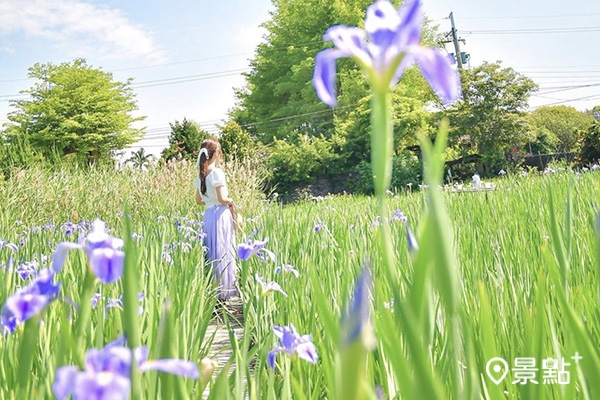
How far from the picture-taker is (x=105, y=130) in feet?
84.5

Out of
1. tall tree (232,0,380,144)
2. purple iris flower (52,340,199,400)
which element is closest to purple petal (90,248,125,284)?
purple iris flower (52,340,199,400)

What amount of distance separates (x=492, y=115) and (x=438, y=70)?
18191 millimetres

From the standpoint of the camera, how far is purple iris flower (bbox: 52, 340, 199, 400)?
1.15 ft

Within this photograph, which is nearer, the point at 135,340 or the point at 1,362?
the point at 135,340

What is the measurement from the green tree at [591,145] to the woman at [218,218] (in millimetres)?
13878

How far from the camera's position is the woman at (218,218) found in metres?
4.05

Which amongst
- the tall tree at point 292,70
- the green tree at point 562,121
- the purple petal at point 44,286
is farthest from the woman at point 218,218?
the green tree at point 562,121

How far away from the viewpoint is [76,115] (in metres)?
25.2

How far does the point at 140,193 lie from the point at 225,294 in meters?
4.05

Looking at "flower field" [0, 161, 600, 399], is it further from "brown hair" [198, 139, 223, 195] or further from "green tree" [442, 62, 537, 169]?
"green tree" [442, 62, 537, 169]

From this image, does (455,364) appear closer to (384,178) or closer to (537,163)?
(384,178)

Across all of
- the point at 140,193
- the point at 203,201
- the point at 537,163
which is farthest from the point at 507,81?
the point at 203,201

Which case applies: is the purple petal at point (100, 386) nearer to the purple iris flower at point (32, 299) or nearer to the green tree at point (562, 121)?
the purple iris flower at point (32, 299)

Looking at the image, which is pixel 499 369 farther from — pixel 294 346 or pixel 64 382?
pixel 64 382
